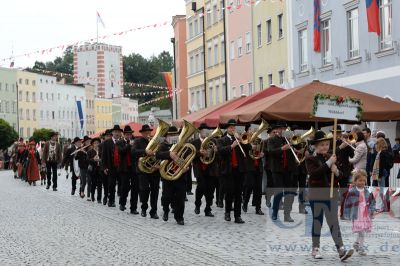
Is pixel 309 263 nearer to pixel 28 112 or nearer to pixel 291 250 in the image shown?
pixel 291 250

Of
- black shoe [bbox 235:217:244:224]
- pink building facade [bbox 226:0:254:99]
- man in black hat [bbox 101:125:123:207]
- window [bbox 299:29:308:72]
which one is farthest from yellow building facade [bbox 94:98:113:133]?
black shoe [bbox 235:217:244:224]

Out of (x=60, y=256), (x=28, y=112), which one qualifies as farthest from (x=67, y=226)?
(x=28, y=112)

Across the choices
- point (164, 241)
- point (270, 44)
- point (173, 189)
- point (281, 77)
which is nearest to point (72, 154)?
point (173, 189)

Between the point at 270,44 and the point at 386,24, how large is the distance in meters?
16.2

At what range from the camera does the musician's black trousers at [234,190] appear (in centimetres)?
1786

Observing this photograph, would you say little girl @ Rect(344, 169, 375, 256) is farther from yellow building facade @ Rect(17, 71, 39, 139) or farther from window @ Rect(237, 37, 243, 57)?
yellow building facade @ Rect(17, 71, 39, 139)

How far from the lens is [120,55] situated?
155 m

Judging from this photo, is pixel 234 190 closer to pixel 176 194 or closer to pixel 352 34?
pixel 176 194

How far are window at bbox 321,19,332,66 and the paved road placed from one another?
60.5 feet

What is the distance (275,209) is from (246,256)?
560cm

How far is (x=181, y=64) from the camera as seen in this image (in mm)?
79688

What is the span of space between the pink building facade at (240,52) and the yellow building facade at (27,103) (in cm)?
8156

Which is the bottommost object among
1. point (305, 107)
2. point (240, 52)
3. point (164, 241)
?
point (164, 241)

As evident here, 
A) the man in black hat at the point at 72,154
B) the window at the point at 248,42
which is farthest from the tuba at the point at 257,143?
the window at the point at 248,42
